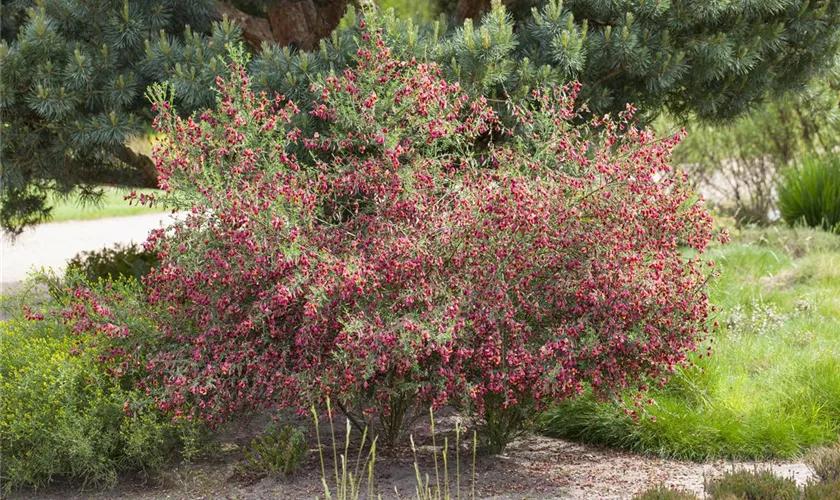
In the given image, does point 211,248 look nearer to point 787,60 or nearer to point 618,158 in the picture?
point 618,158

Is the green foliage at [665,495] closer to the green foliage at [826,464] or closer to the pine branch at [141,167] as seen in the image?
the green foliage at [826,464]

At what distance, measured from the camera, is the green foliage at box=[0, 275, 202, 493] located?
4.87 metres

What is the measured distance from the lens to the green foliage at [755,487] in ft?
12.5

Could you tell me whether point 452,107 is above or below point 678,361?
above

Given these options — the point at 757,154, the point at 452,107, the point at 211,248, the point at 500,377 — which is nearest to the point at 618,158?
the point at 452,107

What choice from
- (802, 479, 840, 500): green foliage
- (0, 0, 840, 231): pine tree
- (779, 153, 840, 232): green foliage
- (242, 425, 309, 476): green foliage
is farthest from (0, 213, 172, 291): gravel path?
(802, 479, 840, 500): green foliage

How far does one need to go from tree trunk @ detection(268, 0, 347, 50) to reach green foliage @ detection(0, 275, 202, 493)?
299 cm

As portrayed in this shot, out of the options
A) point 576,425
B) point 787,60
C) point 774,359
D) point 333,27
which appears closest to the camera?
point 576,425

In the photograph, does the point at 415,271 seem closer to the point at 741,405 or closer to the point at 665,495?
the point at 665,495

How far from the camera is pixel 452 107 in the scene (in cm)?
511

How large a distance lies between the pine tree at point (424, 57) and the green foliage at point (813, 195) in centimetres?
421

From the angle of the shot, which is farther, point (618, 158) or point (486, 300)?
point (618, 158)

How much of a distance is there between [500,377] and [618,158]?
134 cm

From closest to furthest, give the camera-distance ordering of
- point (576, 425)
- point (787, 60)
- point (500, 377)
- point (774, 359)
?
point (500, 377) → point (576, 425) → point (774, 359) → point (787, 60)
